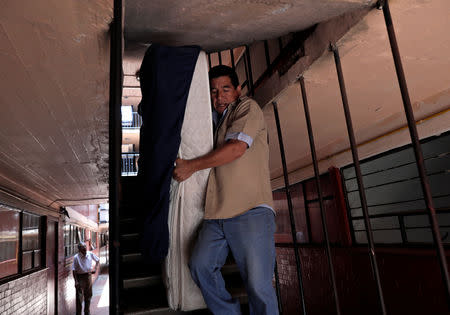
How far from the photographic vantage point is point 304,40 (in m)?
2.18

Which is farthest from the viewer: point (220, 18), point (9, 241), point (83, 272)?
point (83, 272)

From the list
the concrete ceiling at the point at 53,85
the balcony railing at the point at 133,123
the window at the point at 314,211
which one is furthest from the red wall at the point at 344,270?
the balcony railing at the point at 133,123

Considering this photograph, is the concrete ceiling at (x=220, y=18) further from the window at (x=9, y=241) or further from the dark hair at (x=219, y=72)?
the window at (x=9, y=241)

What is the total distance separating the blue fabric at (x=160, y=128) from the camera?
1.57 m

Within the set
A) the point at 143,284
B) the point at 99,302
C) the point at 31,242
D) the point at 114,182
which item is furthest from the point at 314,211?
the point at 99,302

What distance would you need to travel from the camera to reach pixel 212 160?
157 centimetres

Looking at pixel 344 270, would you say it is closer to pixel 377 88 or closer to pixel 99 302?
pixel 377 88

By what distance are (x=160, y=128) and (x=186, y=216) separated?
49 cm

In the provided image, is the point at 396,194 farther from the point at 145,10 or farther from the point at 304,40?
the point at 145,10

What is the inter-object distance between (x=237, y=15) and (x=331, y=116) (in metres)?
2.32

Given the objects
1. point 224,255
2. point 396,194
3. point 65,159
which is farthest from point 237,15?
point 396,194

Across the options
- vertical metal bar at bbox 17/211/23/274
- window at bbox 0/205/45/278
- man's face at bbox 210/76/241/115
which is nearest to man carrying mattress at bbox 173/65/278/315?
man's face at bbox 210/76/241/115

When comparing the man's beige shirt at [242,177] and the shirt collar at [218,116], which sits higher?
the shirt collar at [218,116]

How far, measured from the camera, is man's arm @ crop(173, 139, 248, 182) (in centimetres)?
157
